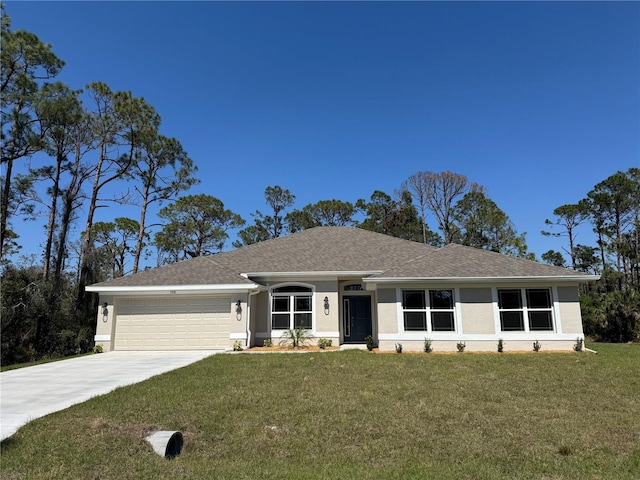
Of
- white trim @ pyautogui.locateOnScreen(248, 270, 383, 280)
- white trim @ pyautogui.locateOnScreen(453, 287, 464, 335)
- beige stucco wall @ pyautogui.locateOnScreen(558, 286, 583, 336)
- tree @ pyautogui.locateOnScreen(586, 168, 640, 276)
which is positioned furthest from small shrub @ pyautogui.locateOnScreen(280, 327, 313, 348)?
tree @ pyautogui.locateOnScreen(586, 168, 640, 276)

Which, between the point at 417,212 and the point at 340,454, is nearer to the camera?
the point at 340,454

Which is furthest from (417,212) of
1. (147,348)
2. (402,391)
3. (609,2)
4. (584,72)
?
(402,391)

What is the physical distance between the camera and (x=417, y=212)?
34.9m

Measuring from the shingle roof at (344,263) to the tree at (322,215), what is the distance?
16483 millimetres

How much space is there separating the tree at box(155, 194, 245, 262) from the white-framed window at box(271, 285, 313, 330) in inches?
795

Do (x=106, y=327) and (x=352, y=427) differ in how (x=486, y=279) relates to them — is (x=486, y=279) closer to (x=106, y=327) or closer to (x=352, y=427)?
(x=352, y=427)

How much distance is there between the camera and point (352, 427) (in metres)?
5.88

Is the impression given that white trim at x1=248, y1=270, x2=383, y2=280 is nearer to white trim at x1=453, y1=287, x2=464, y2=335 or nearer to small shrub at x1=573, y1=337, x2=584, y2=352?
white trim at x1=453, y1=287, x2=464, y2=335

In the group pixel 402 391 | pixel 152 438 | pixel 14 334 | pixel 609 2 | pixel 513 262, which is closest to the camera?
pixel 152 438

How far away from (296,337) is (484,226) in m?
22.2

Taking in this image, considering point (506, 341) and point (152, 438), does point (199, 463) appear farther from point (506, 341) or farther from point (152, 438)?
point (506, 341)

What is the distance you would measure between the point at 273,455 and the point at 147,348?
1225cm

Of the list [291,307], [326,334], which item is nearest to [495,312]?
[326,334]

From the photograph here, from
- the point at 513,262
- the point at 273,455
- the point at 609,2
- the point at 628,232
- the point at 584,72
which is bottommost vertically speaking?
the point at 273,455
